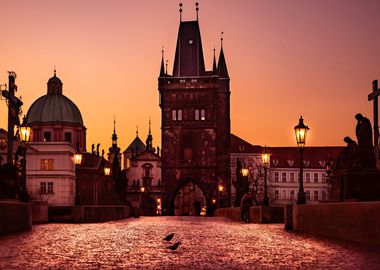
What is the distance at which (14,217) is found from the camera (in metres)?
18.6

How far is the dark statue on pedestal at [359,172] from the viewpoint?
18.1 meters

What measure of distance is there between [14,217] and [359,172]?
942cm

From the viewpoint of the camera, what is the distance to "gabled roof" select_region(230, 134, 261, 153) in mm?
129500

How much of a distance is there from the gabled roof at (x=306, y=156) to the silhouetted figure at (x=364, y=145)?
11804 cm

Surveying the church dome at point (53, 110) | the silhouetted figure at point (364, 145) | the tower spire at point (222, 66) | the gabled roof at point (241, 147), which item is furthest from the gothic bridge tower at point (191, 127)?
the silhouetted figure at point (364, 145)

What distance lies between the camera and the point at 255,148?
131000 mm

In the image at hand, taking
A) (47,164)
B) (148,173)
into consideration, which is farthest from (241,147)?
(47,164)

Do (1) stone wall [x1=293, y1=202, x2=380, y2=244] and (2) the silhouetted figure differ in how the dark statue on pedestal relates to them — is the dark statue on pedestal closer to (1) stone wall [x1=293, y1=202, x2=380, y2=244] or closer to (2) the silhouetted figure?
(2) the silhouetted figure

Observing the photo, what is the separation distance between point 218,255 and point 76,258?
2365 millimetres

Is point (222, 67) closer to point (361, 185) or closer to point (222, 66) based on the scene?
point (222, 66)

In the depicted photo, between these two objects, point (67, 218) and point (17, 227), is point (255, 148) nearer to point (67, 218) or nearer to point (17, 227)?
point (67, 218)

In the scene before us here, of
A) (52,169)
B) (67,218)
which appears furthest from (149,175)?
(67,218)

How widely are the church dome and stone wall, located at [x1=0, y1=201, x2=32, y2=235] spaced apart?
89.2m

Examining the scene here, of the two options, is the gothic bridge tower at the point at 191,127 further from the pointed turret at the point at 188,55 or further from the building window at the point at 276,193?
the building window at the point at 276,193
